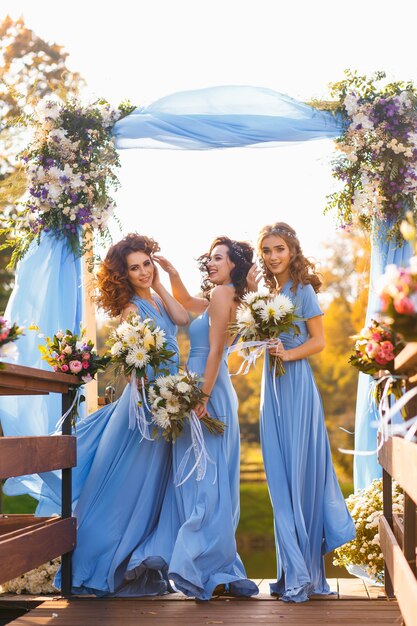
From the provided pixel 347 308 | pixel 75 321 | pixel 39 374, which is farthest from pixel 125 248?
pixel 347 308

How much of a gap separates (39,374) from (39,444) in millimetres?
343

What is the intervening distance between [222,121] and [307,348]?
168 cm

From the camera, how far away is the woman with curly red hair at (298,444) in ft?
16.8

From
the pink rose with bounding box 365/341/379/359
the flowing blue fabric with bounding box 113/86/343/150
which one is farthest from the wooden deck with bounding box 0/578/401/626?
the flowing blue fabric with bounding box 113/86/343/150

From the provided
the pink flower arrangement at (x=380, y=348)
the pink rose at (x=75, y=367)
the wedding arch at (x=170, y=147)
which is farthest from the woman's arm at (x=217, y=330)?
the pink flower arrangement at (x=380, y=348)

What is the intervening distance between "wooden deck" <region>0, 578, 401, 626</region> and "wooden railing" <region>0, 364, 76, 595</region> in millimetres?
262

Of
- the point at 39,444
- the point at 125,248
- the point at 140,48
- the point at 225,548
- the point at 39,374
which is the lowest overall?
the point at 225,548

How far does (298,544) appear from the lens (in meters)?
5.11

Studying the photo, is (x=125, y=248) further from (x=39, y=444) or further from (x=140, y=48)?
(x=140, y=48)

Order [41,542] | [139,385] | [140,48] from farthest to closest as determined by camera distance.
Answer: [140,48] → [139,385] → [41,542]

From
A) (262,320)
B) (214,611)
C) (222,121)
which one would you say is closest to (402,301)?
(262,320)

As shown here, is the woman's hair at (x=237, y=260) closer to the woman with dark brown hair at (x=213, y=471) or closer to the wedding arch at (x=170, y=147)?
the woman with dark brown hair at (x=213, y=471)

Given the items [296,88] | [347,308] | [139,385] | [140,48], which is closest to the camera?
[139,385]

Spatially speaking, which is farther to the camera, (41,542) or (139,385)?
(139,385)
